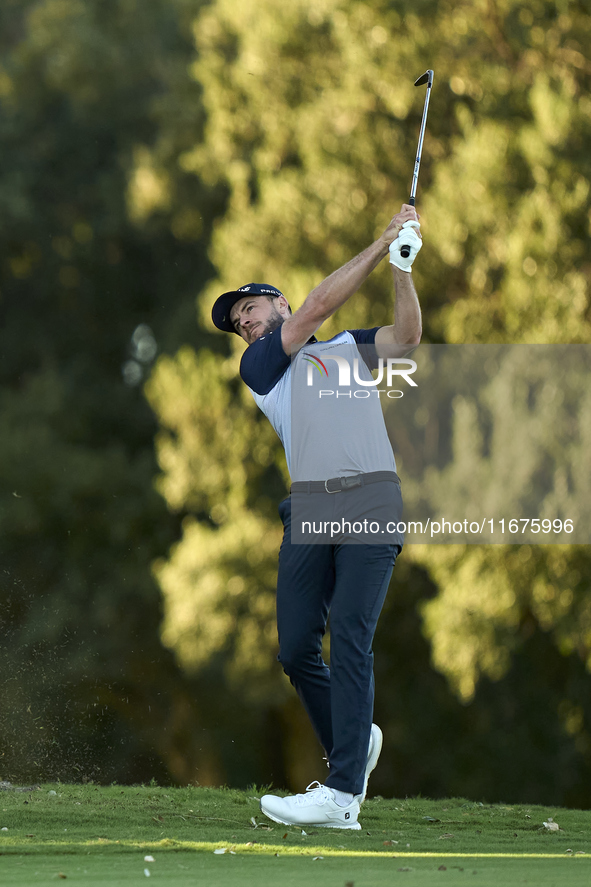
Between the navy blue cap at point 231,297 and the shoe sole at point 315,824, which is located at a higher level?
the navy blue cap at point 231,297

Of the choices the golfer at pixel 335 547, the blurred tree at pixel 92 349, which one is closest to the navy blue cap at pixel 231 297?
the golfer at pixel 335 547

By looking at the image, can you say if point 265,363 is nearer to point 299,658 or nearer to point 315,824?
point 299,658

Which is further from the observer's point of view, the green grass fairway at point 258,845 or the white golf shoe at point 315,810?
the white golf shoe at point 315,810

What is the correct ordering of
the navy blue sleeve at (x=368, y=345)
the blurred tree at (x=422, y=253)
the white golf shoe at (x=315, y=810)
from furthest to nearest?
the blurred tree at (x=422, y=253)
the navy blue sleeve at (x=368, y=345)
the white golf shoe at (x=315, y=810)

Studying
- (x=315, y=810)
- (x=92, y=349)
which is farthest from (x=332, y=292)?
Result: (x=92, y=349)

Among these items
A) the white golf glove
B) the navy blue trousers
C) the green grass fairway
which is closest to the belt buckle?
the navy blue trousers

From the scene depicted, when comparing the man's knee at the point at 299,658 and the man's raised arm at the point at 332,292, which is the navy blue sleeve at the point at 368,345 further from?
the man's knee at the point at 299,658

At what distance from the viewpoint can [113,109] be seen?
45.8 ft

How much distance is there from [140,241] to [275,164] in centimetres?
429

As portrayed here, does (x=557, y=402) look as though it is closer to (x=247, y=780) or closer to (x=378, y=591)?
(x=378, y=591)

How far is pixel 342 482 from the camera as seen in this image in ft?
11.2

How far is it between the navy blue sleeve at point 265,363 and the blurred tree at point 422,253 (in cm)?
476

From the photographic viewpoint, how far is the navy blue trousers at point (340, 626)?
3.32 m

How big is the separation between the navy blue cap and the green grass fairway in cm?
178
